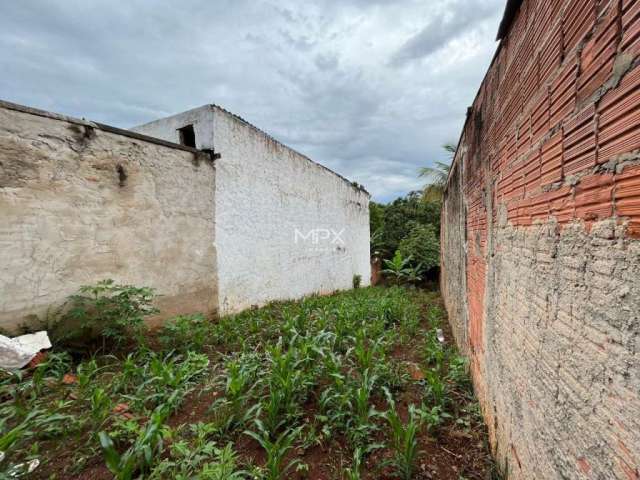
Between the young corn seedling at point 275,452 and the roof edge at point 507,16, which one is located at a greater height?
the roof edge at point 507,16

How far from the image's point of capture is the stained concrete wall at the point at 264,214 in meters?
5.30

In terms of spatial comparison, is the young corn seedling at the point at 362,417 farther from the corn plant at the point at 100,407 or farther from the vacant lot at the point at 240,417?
the corn plant at the point at 100,407

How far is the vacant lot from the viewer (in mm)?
1817

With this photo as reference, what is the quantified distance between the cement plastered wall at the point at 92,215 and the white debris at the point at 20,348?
0.30 metres

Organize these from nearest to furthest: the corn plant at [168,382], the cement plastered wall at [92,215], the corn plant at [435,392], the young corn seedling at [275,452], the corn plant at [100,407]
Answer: the young corn seedling at [275,452], the corn plant at [100,407], the corn plant at [168,382], the corn plant at [435,392], the cement plastered wall at [92,215]

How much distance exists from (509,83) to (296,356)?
9.64 feet

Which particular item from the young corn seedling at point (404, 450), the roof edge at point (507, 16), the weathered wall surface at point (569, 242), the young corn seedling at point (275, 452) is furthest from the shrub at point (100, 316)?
the roof edge at point (507, 16)

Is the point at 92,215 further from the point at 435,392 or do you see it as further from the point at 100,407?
the point at 435,392

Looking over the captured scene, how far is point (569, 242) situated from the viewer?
103 cm

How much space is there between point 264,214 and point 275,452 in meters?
5.06

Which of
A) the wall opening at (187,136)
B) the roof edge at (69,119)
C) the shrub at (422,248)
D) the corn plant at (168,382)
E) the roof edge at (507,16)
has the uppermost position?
the wall opening at (187,136)

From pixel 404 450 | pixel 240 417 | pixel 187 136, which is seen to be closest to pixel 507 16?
pixel 404 450

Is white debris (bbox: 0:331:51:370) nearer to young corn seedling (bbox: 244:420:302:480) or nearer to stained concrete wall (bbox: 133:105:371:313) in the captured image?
young corn seedling (bbox: 244:420:302:480)

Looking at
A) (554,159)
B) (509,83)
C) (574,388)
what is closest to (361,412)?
(574,388)
